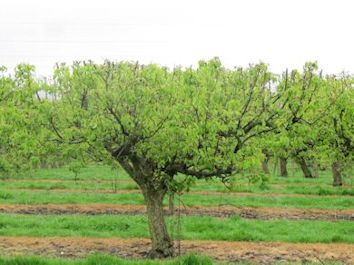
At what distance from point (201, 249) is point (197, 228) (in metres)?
3.48

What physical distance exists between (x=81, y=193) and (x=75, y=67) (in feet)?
59.8

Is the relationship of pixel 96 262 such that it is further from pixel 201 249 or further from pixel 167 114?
pixel 201 249

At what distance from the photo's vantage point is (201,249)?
17.0m

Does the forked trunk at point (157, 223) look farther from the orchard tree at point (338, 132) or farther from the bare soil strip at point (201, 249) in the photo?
the orchard tree at point (338, 132)

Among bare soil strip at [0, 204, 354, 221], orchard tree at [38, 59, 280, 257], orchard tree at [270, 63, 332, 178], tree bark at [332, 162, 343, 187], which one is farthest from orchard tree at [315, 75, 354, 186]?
tree bark at [332, 162, 343, 187]

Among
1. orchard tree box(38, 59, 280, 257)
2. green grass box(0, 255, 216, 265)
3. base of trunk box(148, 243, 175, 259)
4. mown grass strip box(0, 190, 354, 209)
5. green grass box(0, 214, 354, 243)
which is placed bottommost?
base of trunk box(148, 243, 175, 259)

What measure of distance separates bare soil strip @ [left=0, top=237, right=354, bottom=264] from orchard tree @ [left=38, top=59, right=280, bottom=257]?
3.40 m

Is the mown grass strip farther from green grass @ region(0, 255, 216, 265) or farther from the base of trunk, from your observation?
green grass @ region(0, 255, 216, 265)

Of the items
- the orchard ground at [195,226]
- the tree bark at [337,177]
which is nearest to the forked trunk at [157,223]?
the orchard ground at [195,226]

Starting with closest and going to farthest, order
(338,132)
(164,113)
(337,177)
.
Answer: (164,113) → (338,132) → (337,177)

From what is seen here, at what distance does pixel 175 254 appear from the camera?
1634 centimetres

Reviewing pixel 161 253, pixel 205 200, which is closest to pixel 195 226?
pixel 161 253

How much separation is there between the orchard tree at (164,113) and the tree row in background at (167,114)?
0.03 metres

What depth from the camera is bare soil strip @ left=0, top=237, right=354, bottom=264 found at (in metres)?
16.1
